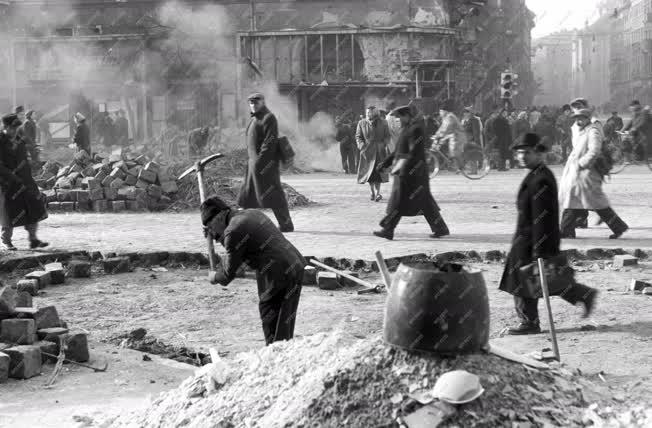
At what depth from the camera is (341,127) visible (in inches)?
937

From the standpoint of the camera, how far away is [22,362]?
6.11 metres

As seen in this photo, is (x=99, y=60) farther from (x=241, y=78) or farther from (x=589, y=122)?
(x=589, y=122)

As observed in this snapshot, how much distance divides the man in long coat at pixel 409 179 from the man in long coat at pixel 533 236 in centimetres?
419

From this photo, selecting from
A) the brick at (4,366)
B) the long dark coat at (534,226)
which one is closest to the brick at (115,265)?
the brick at (4,366)

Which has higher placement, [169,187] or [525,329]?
[169,187]

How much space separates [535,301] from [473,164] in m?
14.1

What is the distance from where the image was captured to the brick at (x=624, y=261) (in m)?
9.66

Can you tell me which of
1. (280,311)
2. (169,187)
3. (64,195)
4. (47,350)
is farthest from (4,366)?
(64,195)

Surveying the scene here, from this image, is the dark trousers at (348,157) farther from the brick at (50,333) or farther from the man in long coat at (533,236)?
the brick at (50,333)

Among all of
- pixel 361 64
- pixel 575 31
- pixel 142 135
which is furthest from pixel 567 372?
pixel 575 31

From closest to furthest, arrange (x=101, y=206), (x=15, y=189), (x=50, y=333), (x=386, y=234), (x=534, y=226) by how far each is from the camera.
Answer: (x=50, y=333)
(x=534, y=226)
(x=15, y=189)
(x=386, y=234)
(x=101, y=206)

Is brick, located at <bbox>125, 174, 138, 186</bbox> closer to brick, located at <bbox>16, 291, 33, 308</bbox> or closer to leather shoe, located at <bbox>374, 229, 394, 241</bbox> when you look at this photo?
leather shoe, located at <bbox>374, 229, 394, 241</bbox>

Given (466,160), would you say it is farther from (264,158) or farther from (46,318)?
(46,318)

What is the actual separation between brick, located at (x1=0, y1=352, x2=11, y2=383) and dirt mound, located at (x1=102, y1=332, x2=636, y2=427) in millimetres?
1401
